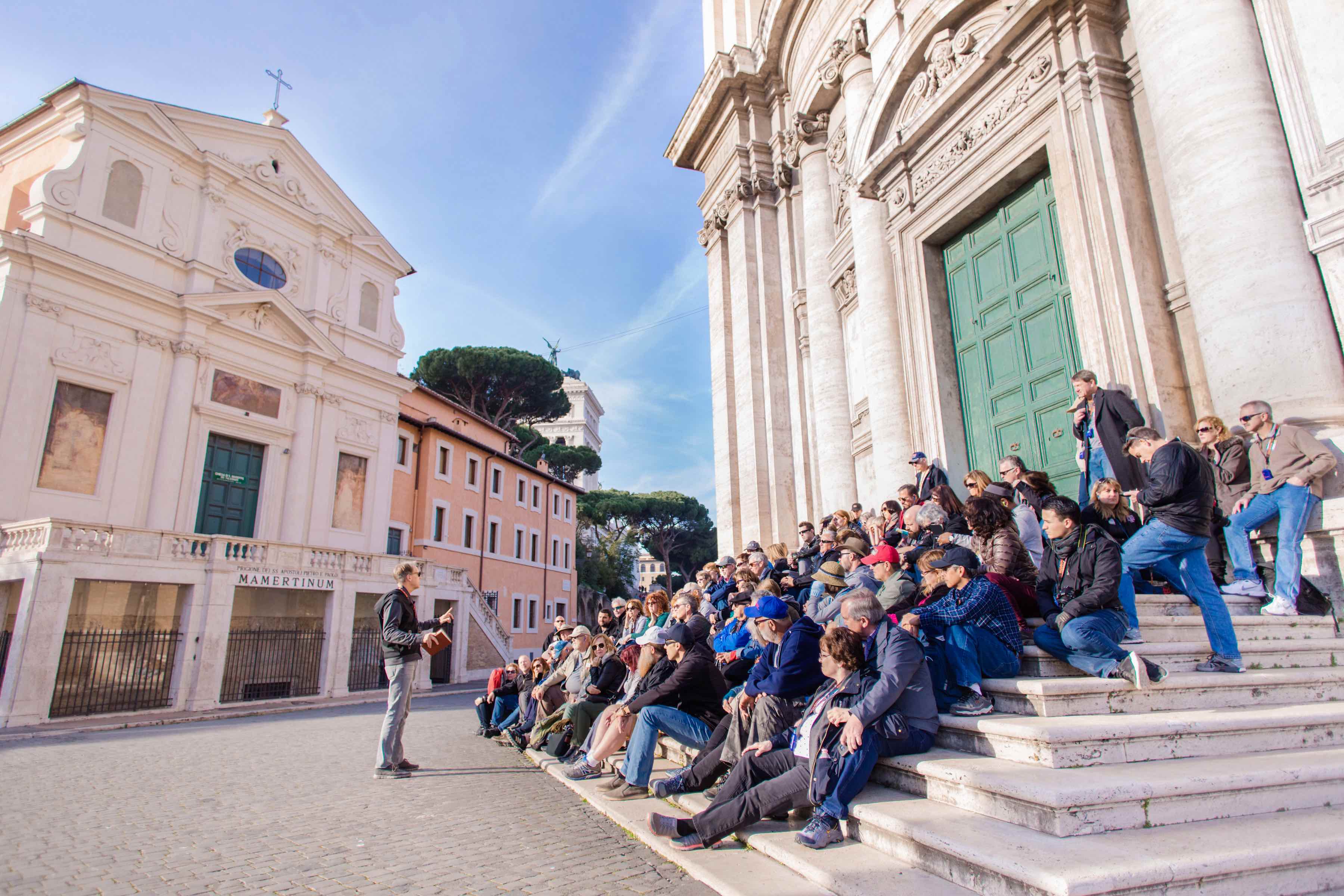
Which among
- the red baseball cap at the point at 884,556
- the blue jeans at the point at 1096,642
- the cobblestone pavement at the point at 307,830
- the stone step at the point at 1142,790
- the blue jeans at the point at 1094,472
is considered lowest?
the cobblestone pavement at the point at 307,830

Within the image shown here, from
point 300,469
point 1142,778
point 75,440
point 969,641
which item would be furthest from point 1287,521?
point 300,469

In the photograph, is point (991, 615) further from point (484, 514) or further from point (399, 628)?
point (484, 514)

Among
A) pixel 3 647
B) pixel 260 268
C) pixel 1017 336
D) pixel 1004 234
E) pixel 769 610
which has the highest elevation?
pixel 260 268

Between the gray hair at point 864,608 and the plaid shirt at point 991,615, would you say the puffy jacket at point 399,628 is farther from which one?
the plaid shirt at point 991,615

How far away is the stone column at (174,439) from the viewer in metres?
20.0

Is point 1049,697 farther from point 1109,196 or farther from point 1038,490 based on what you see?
point 1109,196

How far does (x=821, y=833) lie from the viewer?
11.5 ft

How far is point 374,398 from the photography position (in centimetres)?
2672

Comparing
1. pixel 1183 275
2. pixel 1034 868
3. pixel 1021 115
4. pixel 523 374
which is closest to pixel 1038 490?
pixel 1183 275

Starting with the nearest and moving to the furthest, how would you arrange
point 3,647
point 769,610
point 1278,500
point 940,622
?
point 940,622, point 1278,500, point 769,610, point 3,647

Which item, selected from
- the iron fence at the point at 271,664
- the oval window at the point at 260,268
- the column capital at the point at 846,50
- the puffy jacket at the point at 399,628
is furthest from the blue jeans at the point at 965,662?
the oval window at the point at 260,268

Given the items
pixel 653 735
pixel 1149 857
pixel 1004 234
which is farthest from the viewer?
pixel 1004 234

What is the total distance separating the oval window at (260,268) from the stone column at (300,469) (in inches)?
141

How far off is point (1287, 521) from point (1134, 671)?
7.05 ft
